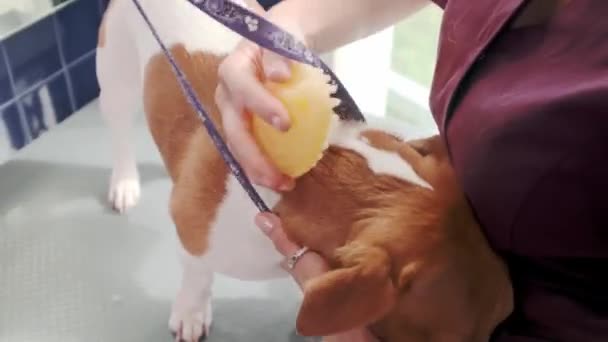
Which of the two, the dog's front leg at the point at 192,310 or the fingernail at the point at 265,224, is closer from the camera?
the fingernail at the point at 265,224

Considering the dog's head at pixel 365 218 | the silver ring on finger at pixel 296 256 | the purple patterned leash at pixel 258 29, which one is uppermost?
the purple patterned leash at pixel 258 29

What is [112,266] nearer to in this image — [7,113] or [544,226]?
[7,113]

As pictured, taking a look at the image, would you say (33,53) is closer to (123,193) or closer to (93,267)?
(123,193)

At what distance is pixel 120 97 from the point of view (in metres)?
1.28

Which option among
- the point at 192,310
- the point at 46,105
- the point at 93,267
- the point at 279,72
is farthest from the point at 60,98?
the point at 279,72

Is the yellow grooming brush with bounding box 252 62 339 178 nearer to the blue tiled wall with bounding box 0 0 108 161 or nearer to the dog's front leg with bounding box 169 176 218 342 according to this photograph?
the dog's front leg with bounding box 169 176 218 342

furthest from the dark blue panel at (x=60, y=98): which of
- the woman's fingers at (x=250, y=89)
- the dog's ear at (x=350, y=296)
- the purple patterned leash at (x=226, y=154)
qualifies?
the dog's ear at (x=350, y=296)

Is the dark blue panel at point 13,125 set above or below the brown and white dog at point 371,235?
below

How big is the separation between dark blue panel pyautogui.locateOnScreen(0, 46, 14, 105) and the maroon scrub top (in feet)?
3.47

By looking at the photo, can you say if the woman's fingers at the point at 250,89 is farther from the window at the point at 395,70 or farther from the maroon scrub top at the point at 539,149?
the window at the point at 395,70

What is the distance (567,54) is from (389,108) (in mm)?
1262

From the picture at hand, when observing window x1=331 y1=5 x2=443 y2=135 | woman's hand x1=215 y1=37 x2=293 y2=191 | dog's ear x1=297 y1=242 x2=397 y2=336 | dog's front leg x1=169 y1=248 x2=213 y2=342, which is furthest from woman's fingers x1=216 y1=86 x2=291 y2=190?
window x1=331 y1=5 x2=443 y2=135

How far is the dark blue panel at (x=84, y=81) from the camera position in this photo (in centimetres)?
163

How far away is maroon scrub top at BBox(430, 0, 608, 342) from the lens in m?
0.55
